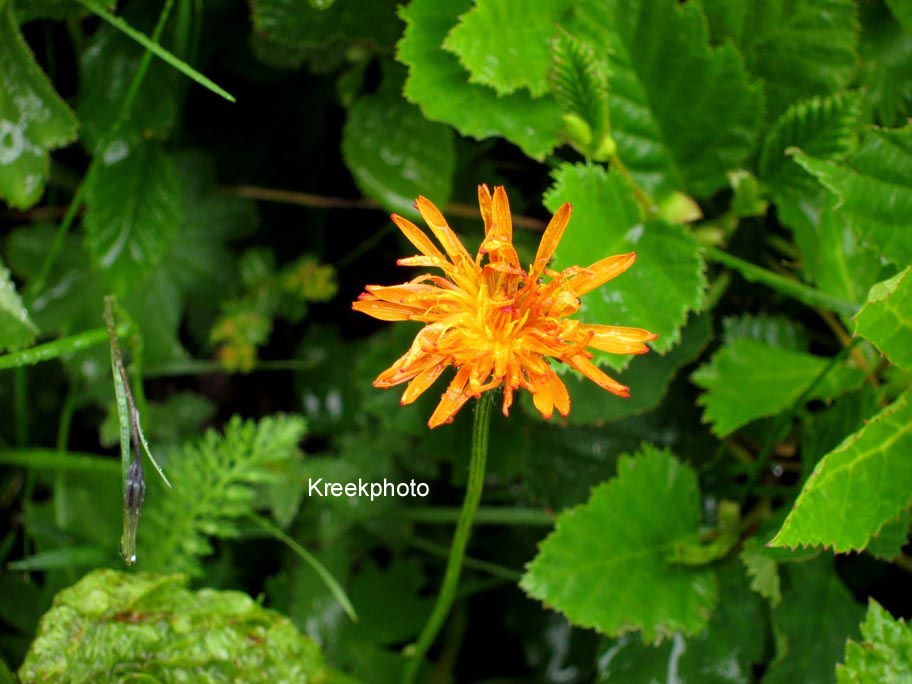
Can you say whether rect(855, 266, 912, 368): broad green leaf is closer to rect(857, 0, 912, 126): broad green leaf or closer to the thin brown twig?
rect(857, 0, 912, 126): broad green leaf

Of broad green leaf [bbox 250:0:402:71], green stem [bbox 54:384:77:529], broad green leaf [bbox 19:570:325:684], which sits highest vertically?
broad green leaf [bbox 250:0:402:71]

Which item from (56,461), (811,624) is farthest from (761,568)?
(56,461)

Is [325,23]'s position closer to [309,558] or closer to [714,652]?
[309,558]

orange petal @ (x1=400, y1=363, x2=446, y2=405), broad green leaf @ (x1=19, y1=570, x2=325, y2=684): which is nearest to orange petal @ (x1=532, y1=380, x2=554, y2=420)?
orange petal @ (x1=400, y1=363, x2=446, y2=405)

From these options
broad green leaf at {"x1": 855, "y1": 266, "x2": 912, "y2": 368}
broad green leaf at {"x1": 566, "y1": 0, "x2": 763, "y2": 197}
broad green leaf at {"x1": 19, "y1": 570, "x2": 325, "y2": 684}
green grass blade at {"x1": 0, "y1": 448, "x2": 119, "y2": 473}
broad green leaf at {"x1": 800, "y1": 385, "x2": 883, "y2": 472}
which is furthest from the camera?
green grass blade at {"x1": 0, "y1": 448, "x2": 119, "y2": 473}

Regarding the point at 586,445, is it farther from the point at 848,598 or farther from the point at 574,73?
the point at 574,73

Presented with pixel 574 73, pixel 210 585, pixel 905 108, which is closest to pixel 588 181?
pixel 574 73

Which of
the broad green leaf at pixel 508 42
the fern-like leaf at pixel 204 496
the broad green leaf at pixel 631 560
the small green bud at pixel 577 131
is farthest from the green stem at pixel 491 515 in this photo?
the broad green leaf at pixel 508 42

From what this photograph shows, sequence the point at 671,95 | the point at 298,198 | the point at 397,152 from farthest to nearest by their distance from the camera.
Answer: the point at 298,198 < the point at 397,152 < the point at 671,95
